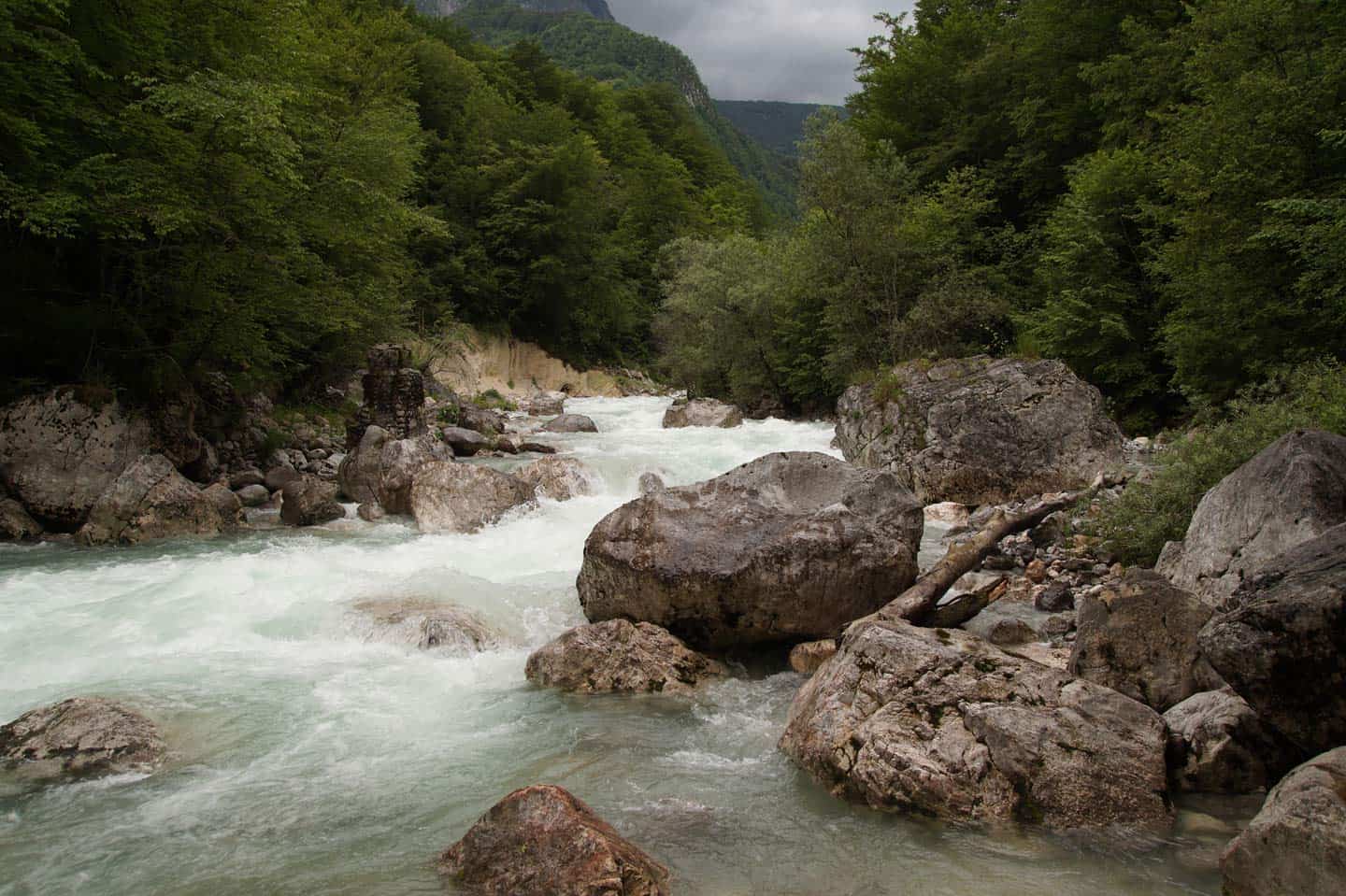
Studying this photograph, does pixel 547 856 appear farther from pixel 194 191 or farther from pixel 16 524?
pixel 194 191

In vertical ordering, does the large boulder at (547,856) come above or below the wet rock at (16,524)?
above

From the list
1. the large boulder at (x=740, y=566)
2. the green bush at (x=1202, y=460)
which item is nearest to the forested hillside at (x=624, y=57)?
the green bush at (x=1202, y=460)

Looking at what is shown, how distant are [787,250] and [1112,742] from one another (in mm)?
23845

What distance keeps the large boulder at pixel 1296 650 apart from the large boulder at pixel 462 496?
1059 cm

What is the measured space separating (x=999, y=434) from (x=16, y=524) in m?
16.2

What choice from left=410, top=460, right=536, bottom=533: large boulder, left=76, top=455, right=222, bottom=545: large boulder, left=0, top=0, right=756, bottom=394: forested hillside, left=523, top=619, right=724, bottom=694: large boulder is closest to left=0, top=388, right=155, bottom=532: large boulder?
left=76, top=455, right=222, bottom=545: large boulder

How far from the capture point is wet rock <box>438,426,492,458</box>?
1989 centimetres

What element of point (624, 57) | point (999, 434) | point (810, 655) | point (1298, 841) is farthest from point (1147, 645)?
point (624, 57)

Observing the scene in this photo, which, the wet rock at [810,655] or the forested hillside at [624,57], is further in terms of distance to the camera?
the forested hillside at [624,57]

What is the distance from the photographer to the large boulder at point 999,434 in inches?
552

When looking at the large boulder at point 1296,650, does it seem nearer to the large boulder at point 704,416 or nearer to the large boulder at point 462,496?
the large boulder at point 462,496

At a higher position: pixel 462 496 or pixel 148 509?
pixel 462 496

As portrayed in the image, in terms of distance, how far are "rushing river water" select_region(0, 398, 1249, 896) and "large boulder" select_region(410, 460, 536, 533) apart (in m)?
2.54

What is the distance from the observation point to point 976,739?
4777 mm
